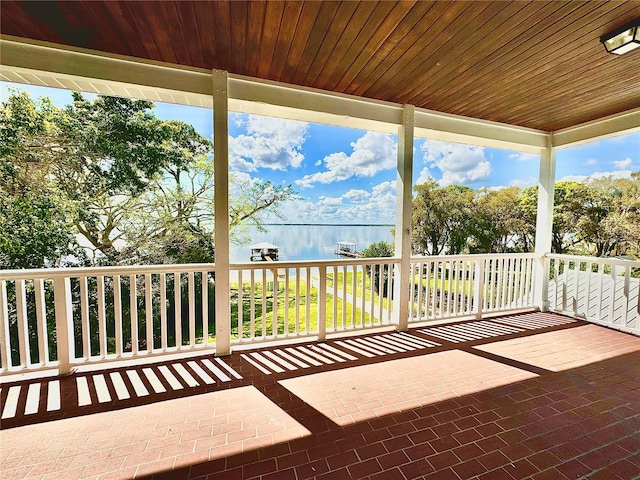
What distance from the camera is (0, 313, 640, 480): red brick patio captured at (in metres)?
1.49

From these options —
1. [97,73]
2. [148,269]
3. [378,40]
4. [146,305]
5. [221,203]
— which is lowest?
[146,305]

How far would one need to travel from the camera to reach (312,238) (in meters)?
7.37

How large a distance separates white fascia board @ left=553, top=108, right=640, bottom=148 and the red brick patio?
2.71 m

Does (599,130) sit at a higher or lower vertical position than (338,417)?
higher

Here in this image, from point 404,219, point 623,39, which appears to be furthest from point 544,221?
point 623,39

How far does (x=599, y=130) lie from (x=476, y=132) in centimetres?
161

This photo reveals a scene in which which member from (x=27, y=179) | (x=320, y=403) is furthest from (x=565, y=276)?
(x=27, y=179)

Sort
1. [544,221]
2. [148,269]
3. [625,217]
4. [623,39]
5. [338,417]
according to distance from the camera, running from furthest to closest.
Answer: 1. [625,217]
2. [544,221]
3. [148,269]
4. [623,39]
5. [338,417]

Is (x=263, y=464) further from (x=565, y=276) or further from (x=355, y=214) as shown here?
(x=355, y=214)

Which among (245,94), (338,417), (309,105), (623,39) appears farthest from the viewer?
(309,105)

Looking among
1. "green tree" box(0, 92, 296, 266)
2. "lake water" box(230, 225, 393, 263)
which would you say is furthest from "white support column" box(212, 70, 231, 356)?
"green tree" box(0, 92, 296, 266)

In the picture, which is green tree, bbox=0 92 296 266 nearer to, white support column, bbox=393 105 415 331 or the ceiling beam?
the ceiling beam

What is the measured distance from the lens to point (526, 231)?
817cm

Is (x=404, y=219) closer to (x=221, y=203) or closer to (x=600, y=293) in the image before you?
(x=221, y=203)
